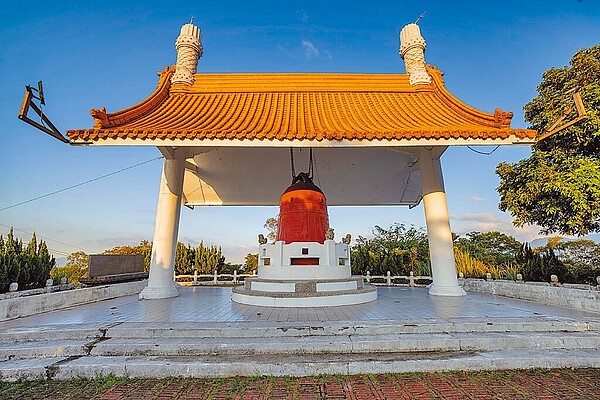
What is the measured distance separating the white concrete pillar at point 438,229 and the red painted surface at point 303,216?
117 inches

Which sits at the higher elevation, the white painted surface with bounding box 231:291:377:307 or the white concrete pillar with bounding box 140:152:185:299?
the white concrete pillar with bounding box 140:152:185:299

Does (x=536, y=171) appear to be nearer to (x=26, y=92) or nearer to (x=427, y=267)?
(x=427, y=267)

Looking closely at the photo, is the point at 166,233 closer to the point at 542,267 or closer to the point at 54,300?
the point at 54,300

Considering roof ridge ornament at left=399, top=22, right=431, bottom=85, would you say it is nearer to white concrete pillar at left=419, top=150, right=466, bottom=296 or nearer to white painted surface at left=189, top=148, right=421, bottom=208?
white painted surface at left=189, top=148, right=421, bottom=208

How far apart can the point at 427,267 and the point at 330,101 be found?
33.0ft

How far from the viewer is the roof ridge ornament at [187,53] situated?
10.6 meters

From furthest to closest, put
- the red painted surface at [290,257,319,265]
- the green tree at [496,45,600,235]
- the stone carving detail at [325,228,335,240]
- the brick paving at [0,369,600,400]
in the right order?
the green tree at [496,45,600,235] < the stone carving detail at [325,228,335,240] < the red painted surface at [290,257,319,265] < the brick paving at [0,369,600,400]

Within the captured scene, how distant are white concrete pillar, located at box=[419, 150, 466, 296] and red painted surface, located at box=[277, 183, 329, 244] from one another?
9.71 ft

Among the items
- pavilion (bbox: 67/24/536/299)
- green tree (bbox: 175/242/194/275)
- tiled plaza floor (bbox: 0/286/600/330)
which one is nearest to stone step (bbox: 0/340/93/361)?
tiled plaza floor (bbox: 0/286/600/330)

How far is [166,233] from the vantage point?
859 cm

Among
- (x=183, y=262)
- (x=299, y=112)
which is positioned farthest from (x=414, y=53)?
(x=183, y=262)

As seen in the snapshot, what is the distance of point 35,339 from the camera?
4.84 metres

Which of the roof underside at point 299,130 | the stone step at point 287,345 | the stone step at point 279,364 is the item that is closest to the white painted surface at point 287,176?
the roof underside at point 299,130

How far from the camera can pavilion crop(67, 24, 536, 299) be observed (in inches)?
269
